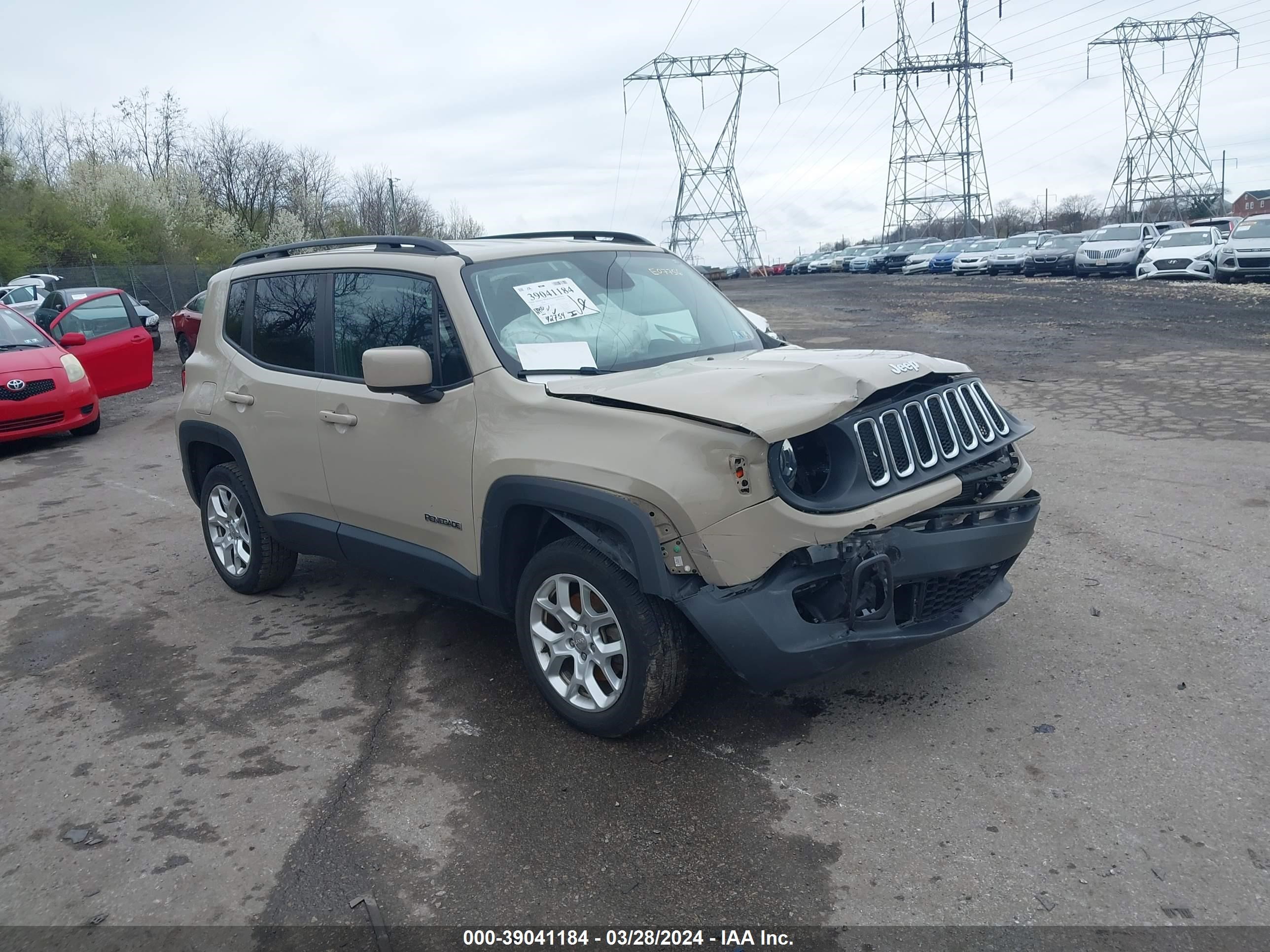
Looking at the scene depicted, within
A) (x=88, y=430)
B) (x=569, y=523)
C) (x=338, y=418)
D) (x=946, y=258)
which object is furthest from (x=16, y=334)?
(x=946, y=258)

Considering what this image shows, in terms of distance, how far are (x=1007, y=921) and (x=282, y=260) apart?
465 cm

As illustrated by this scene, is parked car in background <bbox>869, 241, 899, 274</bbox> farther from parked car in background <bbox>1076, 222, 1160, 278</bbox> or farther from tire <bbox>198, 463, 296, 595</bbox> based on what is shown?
tire <bbox>198, 463, 296, 595</bbox>

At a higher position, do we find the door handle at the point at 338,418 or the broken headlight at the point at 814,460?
the door handle at the point at 338,418

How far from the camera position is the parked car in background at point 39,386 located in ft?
35.4

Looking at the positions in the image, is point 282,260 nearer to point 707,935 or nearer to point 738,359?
point 738,359

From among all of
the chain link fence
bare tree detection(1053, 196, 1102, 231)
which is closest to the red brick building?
bare tree detection(1053, 196, 1102, 231)

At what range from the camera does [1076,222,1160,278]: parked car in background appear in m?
30.1

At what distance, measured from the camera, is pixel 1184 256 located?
87.0ft

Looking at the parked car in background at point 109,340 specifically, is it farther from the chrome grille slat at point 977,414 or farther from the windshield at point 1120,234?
the windshield at point 1120,234

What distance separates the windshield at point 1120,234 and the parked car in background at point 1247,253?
245 inches

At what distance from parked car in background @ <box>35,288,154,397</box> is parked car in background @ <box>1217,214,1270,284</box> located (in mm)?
23473

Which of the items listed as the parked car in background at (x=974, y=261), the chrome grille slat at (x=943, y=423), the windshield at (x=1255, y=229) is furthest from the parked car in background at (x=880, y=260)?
the chrome grille slat at (x=943, y=423)

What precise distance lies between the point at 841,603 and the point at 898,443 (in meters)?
0.65

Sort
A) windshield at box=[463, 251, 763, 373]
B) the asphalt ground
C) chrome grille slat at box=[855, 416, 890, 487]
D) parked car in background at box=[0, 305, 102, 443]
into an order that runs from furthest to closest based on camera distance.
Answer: parked car in background at box=[0, 305, 102, 443] → windshield at box=[463, 251, 763, 373] → chrome grille slat at box=[855, 416, 890, 487] → the asphalt ground
